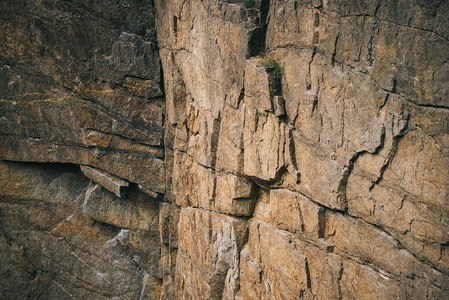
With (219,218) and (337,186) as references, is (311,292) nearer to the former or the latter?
(337,186)

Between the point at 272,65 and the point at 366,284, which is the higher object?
the point at 272,65

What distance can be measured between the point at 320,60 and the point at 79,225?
30.9ft

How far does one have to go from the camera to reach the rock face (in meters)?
6.54

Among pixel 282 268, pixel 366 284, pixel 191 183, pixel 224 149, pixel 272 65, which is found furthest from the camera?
pixel 191 183

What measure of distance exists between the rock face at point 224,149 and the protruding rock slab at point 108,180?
0.12ft

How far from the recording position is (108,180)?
1383 centimetres

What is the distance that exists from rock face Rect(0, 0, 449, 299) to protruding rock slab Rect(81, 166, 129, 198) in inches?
1.5

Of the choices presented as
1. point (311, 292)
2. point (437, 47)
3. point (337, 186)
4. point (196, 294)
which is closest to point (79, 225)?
point (196, 294)

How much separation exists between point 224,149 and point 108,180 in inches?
185

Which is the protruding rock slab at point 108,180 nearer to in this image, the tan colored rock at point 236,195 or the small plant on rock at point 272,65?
the tan colored rock at point 236,195

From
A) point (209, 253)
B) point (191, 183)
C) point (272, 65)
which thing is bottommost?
point (209, 253)

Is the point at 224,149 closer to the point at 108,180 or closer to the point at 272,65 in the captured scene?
the point at 272,65

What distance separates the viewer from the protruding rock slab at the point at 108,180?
13.8 meters

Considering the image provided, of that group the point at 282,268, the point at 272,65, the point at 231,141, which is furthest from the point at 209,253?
the point at 272,65
